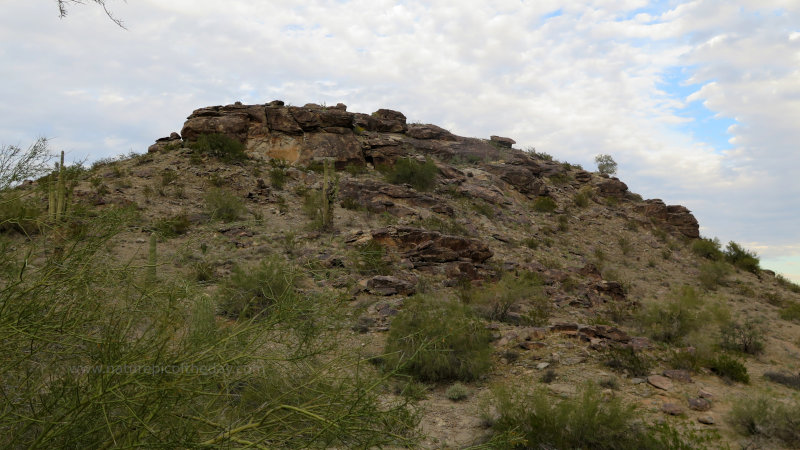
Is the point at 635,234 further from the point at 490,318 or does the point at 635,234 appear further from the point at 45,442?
the point at 45,442

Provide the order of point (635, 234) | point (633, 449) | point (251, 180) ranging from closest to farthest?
point (633, 449)
point (251, 180)
point (635, 234)

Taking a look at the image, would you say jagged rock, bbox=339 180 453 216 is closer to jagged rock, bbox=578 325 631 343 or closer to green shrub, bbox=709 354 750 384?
jagged rock, bbox=578 325 631 343

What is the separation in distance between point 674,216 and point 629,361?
23917 mm

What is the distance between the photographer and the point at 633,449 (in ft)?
15.6

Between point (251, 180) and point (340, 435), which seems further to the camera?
point (251, 180)

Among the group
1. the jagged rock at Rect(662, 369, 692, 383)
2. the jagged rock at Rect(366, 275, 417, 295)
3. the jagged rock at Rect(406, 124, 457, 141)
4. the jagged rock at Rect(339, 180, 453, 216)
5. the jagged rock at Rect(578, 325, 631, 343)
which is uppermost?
the jagged rock at Rect(406, 124, 457, 141)

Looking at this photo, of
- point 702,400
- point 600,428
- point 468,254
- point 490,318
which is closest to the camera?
point 600,428

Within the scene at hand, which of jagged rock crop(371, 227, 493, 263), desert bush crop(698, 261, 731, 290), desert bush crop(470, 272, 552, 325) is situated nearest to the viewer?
desert bush crop(470, 272, 552, 325)

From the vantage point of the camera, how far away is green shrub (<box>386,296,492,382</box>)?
766 centimetres

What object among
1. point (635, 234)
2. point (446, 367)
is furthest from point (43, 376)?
point (635, 234)

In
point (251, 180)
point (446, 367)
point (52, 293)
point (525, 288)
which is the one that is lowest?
point (446, 367)

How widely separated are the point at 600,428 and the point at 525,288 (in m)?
6.95

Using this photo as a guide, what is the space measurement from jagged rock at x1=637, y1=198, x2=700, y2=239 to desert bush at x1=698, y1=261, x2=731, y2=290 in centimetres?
618

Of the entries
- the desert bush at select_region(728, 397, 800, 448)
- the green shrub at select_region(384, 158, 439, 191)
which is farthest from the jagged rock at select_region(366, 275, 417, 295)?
the green shrub at select_region(384, 158, 439, 191)
